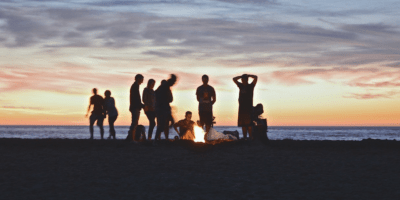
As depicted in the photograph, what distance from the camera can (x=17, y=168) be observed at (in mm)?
7922

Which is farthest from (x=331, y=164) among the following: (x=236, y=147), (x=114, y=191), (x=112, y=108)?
(x=112, y=108)

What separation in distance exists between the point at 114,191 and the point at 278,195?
227cm

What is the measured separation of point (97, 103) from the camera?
1460 centimetres

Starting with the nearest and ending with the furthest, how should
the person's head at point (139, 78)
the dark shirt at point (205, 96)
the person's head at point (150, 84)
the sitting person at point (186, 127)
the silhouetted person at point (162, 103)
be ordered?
the silhouetted person at point (162, 103) → the person's head at point (139, 78) → the dark shirt at point (205, 96) → the person's head at point (150, 84) → the sitting person at point (186, 127)

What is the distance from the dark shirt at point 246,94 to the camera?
1234 centimetres

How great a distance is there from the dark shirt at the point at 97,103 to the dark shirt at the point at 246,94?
5.08 m

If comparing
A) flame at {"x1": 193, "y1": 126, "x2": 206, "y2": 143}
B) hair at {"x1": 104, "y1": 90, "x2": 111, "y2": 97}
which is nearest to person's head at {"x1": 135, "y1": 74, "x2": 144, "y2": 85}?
flame at {"x1": 193, "y1": 126, "x2": 206, "y2": 143}

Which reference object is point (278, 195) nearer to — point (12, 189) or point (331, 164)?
point (331, 164)

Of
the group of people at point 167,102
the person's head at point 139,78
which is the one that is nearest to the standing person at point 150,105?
the group of people at point 167,102

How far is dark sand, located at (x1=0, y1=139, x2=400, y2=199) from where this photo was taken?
5852mm

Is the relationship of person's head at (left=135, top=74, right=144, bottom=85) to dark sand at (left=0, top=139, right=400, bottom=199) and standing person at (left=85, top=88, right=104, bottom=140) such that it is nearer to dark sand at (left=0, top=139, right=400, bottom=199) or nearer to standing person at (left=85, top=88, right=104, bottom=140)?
dark sand at (left=0, top=139, right=400, bottom=199)

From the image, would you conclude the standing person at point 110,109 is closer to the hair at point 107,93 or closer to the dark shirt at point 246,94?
the hair at point 107,93

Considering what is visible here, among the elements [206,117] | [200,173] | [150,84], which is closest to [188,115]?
[206,117]

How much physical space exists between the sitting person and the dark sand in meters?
2.97
